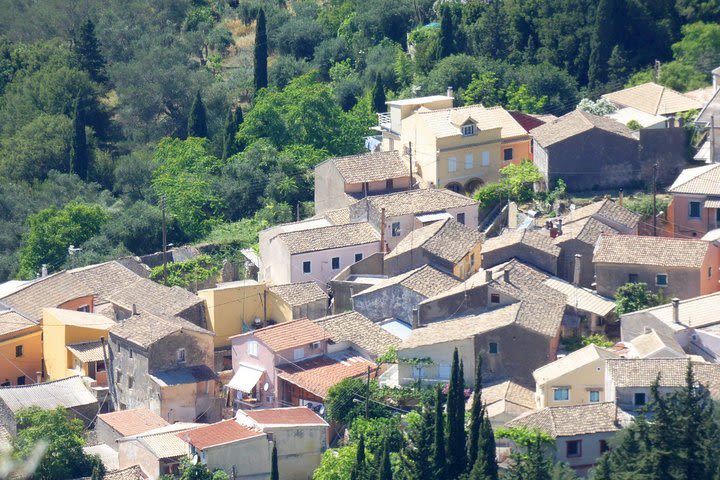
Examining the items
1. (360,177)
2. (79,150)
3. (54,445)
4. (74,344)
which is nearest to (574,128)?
(360,177)

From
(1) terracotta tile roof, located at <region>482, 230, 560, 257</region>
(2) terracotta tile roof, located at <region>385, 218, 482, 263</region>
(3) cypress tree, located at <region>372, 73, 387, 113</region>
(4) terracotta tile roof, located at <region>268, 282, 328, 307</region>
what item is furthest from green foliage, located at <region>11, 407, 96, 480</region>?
(3) cypress tree, located at <region>372, 73, 387, 113</region>

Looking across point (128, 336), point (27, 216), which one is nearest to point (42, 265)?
point (27, 216)

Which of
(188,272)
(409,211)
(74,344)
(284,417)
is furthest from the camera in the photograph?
(188,272)

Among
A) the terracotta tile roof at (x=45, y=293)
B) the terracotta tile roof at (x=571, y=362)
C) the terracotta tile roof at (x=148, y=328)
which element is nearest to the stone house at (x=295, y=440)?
the terracotta tile roof at (x=148, y=328)

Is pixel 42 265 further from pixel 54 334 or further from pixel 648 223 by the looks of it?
pixel 648 223

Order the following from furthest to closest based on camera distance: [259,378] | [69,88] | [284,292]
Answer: [69,88] → [284,292] → [259,378]

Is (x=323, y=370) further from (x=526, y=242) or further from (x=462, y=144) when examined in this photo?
(x=462, y=144)
